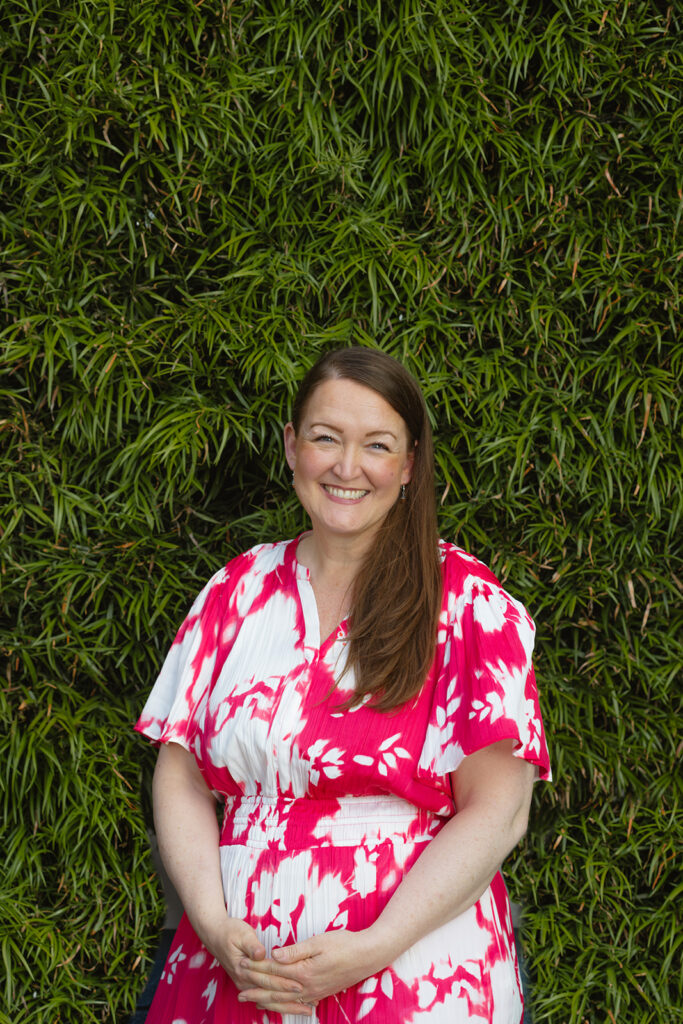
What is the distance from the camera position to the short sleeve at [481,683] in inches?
64.6

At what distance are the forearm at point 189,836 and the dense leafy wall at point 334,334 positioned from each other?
545 millimetres

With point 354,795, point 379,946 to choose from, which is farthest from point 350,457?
point 379,946

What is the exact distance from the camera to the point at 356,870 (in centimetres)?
166

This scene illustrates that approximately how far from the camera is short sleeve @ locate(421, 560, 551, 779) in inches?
64.6

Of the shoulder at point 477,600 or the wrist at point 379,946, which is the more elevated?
the shoulder at point 477,600

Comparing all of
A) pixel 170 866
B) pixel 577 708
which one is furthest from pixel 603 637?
pixel 170 866

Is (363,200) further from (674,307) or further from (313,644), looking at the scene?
(313,644)

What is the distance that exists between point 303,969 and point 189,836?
1.32ft

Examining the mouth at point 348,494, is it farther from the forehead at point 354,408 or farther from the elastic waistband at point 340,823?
the elastic waistband at point 340,823

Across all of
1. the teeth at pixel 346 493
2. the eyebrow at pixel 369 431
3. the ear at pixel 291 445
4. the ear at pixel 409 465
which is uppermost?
the eyebrow at pixel 369 431

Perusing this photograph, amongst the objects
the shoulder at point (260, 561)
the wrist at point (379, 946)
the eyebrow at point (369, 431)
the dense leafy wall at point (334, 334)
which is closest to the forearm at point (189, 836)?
the wrist at point (379, 946)

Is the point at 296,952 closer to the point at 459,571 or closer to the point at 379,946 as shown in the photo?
the point at 379,946

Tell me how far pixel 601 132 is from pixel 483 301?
56cm

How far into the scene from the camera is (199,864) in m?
1.78
